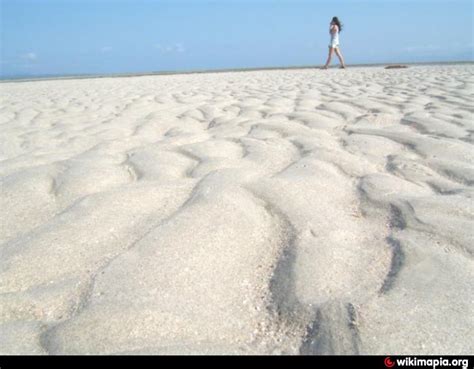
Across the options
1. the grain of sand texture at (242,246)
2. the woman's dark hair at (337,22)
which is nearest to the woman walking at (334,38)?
the woman's dark hair at (337,22)

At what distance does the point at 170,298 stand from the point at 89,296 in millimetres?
179

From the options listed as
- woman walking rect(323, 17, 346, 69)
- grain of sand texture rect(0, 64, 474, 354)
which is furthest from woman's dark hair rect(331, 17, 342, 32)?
grain of sand texture rect(0, 64, 474, 354)

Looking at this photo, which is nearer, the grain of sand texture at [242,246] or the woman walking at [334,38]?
the grain of sand texture at [242,246]

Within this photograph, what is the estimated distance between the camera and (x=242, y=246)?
3.40 feet

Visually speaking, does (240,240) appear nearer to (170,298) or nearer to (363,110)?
(170,298)

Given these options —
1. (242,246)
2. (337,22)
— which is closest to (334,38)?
(337,22)

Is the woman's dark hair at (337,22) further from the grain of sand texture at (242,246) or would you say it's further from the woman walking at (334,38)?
the grain of sand texture at (242,246)

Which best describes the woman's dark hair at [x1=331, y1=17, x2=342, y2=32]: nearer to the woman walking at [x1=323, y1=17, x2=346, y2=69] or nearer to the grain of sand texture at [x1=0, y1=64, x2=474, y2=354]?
the woman walking at [x1=323, y1=17, x2=346, y2=69]

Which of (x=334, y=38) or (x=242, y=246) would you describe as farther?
(x=334, y=38)

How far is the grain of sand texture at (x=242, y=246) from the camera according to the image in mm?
744

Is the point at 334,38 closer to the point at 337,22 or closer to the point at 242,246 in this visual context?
the point at 337,22

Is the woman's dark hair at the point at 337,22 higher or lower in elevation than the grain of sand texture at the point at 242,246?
higher

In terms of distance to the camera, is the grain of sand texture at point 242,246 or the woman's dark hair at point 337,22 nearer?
the grain of sand texture at point 242,246

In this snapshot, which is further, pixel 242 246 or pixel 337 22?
pixel 337 22
